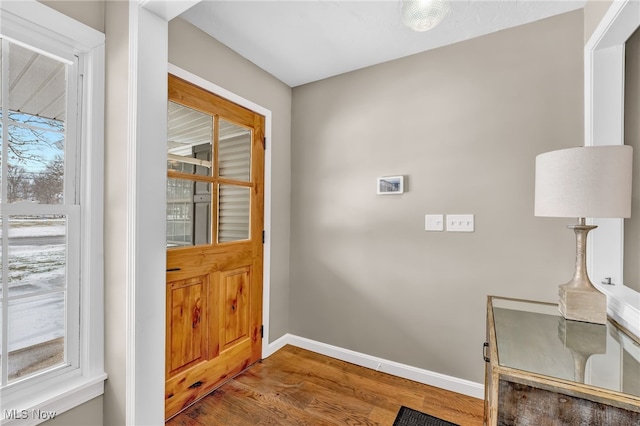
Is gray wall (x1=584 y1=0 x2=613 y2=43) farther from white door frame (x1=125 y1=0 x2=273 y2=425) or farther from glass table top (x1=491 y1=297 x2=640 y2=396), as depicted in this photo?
white door frame (x1=125 y1=0 x2=273 y2=425)

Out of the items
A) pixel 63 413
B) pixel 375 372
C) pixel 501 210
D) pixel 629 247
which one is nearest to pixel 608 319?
pixel 629 247

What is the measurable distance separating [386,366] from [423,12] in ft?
7.58

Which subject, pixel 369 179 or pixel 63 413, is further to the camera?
pixel 369 179

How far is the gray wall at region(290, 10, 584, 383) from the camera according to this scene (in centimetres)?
179

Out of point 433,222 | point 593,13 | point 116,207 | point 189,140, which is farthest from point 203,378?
point 593,13

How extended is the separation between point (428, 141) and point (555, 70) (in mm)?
809

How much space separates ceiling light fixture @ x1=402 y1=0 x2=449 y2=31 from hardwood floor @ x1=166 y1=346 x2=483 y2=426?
2.16m

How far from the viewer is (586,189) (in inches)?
41.0

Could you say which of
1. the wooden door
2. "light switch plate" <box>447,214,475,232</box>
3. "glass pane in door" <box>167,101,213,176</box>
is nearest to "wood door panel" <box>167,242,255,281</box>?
the wooden door

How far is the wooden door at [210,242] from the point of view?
1.80 meters

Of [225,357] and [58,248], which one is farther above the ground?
[58,248]

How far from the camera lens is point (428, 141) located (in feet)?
6.92

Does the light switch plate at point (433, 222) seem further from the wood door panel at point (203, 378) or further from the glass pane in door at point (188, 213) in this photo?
the wood door panel at point (203, 378)

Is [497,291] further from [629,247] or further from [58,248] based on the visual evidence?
[58,248]
